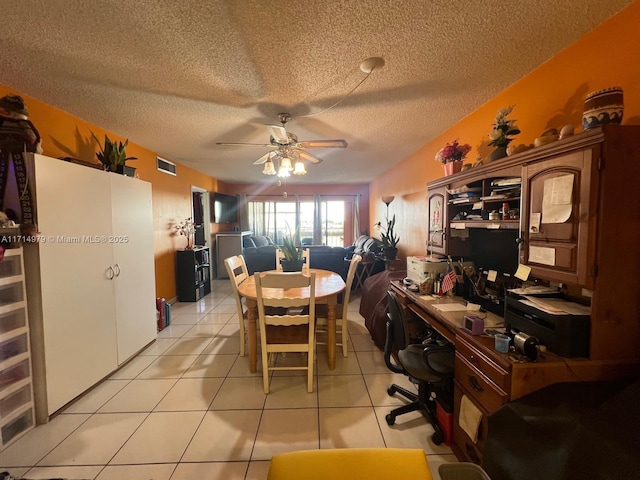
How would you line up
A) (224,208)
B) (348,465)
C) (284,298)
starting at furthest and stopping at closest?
(224,208) < (284,298) < (348,465)

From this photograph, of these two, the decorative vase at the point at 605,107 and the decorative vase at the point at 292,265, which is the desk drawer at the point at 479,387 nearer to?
the decorative vase at the point at 605,107

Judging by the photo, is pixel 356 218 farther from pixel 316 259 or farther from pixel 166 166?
pixel 166 166

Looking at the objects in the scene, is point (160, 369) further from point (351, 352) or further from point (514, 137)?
point (514, 137)

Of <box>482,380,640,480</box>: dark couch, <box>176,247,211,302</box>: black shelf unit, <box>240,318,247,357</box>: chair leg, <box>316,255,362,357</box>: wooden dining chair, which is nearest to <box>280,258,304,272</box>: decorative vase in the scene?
<box>316,255,362,357</box>: wooden dining chair

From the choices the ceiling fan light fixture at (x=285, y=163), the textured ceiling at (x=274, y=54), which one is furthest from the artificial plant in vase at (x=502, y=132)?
the ceiling fan light fixture at (x=285, y=163)

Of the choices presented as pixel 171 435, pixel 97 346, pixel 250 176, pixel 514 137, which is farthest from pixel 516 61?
pixel 250 176

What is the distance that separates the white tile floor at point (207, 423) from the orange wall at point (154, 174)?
1.81 meters

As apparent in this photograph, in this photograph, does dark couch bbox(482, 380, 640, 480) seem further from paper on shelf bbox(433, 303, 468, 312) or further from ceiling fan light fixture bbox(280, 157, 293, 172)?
ceiling fan light fixture bbox(280, 157, 293, 172)

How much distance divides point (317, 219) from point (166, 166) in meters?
4.18

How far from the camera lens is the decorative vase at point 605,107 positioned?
1071 millimetres

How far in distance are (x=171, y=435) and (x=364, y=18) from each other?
2.69m

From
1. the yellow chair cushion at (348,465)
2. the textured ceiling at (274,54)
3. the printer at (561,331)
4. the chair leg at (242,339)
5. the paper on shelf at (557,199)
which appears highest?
the textured ceiling at (274,54)

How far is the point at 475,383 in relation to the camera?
4.43 ft

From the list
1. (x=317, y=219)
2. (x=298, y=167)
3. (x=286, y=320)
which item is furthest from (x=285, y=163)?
(x=317, y=219)
